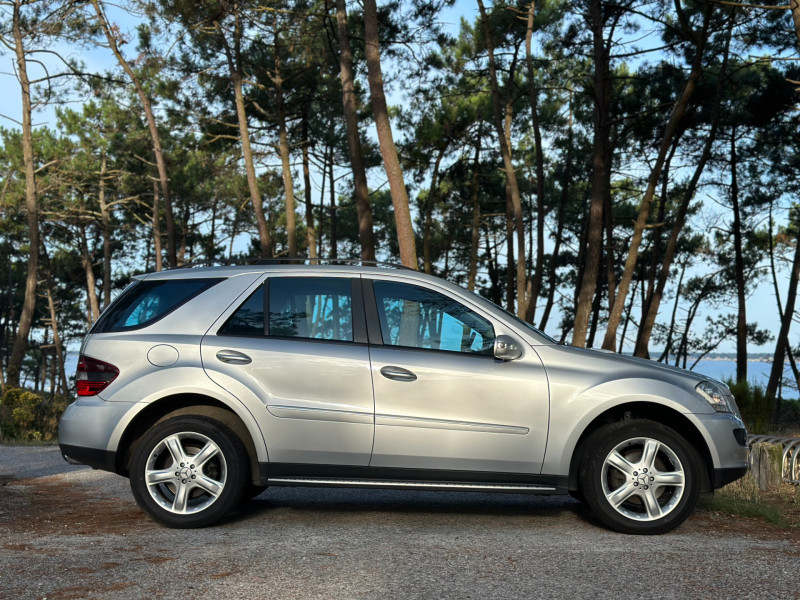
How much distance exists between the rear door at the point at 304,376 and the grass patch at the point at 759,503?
3.31 m

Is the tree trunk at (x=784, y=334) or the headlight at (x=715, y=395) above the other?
the tree trunk at (x=784, y=334)

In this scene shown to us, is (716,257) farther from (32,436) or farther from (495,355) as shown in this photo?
(495,355)

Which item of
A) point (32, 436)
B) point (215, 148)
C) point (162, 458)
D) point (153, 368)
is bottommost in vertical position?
point (32, 436)

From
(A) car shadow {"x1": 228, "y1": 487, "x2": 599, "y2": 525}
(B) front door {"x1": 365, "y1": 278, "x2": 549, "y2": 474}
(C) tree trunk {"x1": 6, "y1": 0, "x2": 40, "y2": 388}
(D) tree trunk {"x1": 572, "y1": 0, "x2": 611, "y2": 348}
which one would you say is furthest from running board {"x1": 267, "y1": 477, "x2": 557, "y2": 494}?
(C) tree trunk {"x1": 6, "y1": 0, "x2": 40, "y2": 388}

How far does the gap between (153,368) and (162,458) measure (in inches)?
25.1

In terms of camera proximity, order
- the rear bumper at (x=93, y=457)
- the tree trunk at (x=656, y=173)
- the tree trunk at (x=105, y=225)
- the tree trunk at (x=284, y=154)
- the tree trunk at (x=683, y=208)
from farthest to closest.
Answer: the tree trunk at (x=105, y=225)
the tree trunk at (x=284, y=154)
the tree trunk at (x=683, y=208)
the tree trunk at (x=656, y=173)
the rear bumper at (x=93, y=457)

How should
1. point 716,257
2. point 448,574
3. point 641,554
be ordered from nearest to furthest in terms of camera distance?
point 448,574, point 641,554, point 716,257

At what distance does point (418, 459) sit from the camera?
575 centimetres

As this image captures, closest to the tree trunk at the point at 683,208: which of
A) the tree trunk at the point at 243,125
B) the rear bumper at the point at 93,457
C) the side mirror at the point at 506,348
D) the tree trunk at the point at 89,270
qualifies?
the tree trunk at the point at 243,125

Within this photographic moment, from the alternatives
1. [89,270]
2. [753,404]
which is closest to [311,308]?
[753,404]

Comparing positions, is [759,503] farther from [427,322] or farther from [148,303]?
[148,303]

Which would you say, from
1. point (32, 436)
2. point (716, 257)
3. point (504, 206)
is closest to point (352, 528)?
point (32, 436)

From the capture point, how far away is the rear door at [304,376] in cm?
579

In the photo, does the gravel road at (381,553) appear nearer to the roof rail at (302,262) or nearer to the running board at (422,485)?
the running board at (422,485)
